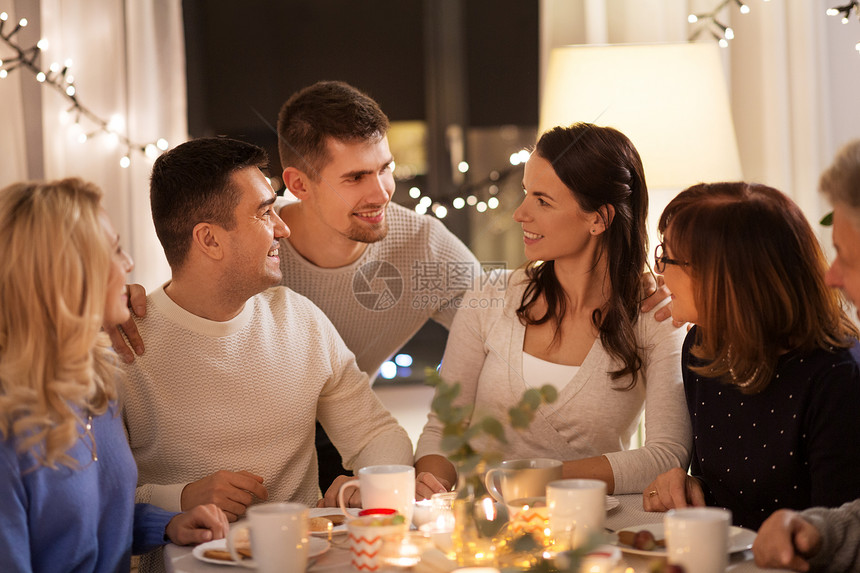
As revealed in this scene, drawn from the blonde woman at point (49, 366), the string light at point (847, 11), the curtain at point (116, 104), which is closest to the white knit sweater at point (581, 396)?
the blonde woman at point (49, 366)

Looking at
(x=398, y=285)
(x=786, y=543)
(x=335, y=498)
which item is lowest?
(x=335, y=498)

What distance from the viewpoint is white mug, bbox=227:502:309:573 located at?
105 cm

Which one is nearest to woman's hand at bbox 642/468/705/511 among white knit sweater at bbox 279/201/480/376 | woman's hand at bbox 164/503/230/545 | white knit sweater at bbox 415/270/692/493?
white knit sweater at bbox 415/270/692/493

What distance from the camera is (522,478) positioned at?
1187mm

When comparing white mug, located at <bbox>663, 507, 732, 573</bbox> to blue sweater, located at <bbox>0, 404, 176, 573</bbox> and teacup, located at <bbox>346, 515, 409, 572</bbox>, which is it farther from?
blue sweater, located at <bbox>0, 404, 176, 573</bbox>

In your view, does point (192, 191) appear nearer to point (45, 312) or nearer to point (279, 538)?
point (45, 312)

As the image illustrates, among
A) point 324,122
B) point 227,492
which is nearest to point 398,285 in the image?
point 324,122

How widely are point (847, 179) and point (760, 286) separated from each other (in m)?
0.29

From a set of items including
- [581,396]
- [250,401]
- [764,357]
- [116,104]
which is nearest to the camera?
[764,357]

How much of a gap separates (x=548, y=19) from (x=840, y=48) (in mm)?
875

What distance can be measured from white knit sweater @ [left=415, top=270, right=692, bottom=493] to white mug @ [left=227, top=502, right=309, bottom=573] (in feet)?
2.04

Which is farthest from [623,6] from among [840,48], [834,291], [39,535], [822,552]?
[39,535]

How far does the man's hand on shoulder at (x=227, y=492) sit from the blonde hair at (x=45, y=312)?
11.6 inches

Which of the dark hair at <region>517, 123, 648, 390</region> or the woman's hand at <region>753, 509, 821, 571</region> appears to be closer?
the woman's hand at <region>753, 509, 821, 571</region>
